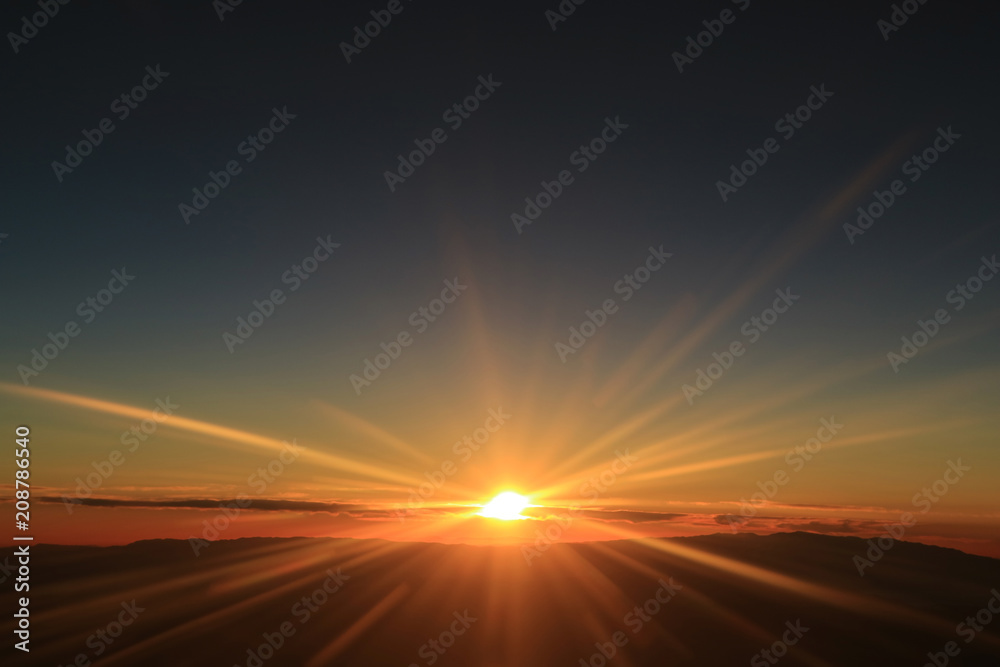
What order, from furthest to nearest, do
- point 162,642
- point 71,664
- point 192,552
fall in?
point 192,552 < point 162,642 < point 71,664

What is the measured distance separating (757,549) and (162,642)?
8172 cm

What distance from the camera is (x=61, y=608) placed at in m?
62.7

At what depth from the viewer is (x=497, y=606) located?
76.2 metres

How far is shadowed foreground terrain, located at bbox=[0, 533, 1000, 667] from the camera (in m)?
58.3

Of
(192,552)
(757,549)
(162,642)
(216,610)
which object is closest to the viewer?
(162,642)

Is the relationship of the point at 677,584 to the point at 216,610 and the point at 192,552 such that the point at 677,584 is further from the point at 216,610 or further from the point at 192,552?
the point at 192,552

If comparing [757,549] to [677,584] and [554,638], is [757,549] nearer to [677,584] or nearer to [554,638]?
[677,584]

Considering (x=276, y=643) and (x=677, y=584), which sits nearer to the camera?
(x=276, y=643)

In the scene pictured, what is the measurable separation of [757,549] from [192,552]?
83.2 m

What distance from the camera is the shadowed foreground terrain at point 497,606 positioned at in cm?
5834

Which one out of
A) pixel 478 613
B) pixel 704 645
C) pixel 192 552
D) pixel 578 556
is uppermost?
pixel 192 552

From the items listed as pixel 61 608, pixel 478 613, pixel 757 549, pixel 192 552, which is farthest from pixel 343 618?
pixel 757 549

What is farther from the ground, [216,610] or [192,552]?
[192,552]

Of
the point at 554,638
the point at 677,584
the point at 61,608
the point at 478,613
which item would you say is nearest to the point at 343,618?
the point at 478,613
